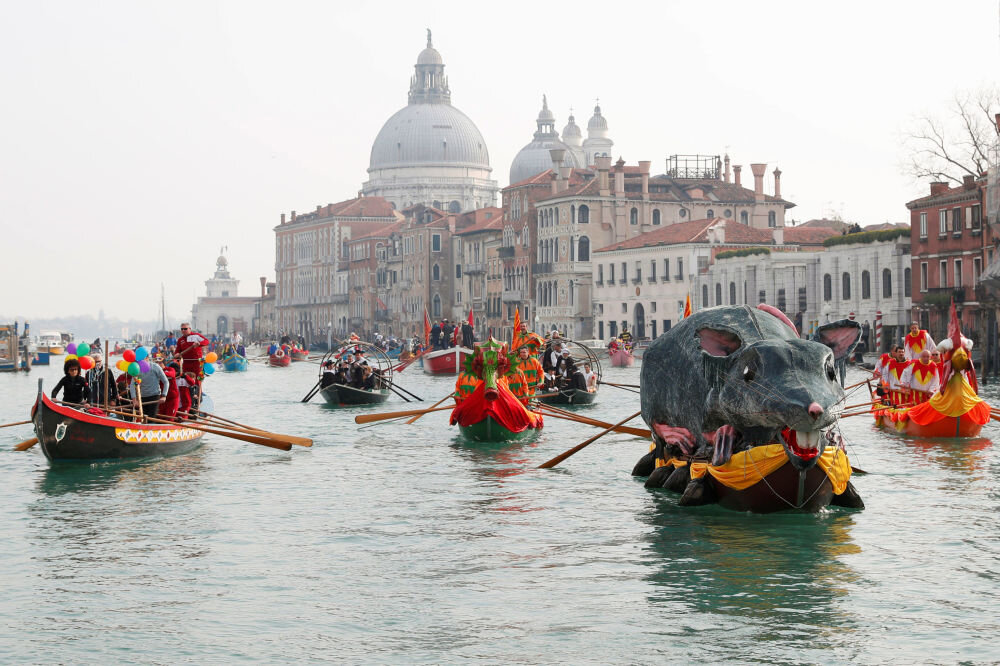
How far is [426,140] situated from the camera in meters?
160

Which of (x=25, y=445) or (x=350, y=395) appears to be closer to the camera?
(x=25, y=445)

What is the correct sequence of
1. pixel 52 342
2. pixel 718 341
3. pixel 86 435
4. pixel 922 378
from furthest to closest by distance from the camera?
pixel 52 342 < pixel 922 378 < pixel 86 435 < pixel 718 341

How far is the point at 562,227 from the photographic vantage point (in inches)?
3789

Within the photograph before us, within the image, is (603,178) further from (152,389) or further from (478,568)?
(478,568)

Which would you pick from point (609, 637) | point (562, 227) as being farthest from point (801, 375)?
point (562, 227)

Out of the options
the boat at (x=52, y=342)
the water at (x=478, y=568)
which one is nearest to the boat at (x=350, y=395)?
the water at (x=478, y=568)

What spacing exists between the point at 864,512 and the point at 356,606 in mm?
7354

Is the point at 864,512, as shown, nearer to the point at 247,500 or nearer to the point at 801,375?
the point at 801,375

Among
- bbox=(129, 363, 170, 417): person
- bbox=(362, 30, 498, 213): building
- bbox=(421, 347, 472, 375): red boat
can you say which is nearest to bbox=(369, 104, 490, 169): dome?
bbox=(362, 30, 498, 213): building

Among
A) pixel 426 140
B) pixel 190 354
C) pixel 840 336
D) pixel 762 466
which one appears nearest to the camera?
pixel 762 466

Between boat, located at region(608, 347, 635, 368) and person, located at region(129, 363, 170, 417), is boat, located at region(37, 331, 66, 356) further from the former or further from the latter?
person, located at region(129, 363, 170, 417)

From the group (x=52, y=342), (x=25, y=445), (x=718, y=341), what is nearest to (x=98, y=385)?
(x=25, y=445)

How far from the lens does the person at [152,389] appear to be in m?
23.8

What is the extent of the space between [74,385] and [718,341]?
1154 cm
